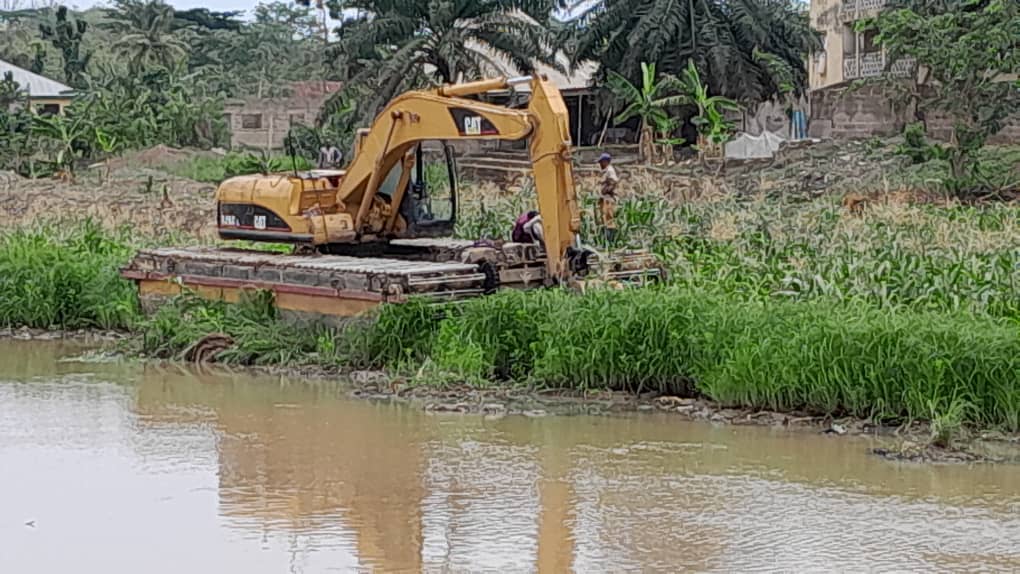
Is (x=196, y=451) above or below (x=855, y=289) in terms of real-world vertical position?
below

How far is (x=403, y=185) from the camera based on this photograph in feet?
55.0

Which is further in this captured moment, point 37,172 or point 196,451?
point 37,172

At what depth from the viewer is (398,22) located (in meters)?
37.7

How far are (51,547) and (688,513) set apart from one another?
3598 mm

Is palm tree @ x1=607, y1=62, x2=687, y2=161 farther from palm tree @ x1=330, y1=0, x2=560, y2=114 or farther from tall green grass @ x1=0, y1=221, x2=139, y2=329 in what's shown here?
tall green grass @ x1=0, y1=221, x2=139, y2=329

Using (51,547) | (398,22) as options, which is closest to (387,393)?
(51,547)

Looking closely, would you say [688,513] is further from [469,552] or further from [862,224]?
[862,224]

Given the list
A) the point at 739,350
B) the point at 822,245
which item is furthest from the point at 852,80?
the point at 739,350

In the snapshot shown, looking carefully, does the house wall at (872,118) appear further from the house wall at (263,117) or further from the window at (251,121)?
the window at (251,121)

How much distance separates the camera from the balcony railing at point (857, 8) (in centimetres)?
3991

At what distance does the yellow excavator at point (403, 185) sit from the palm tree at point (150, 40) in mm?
43581

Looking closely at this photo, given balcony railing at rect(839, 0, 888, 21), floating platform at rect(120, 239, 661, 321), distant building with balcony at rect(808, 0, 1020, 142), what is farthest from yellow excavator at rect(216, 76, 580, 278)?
balcony railing at rect(839, 0, 888, 21)

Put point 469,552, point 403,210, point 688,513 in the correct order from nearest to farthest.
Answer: point 469,552, point 688,513, point 403,210

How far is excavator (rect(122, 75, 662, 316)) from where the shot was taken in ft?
47.4
